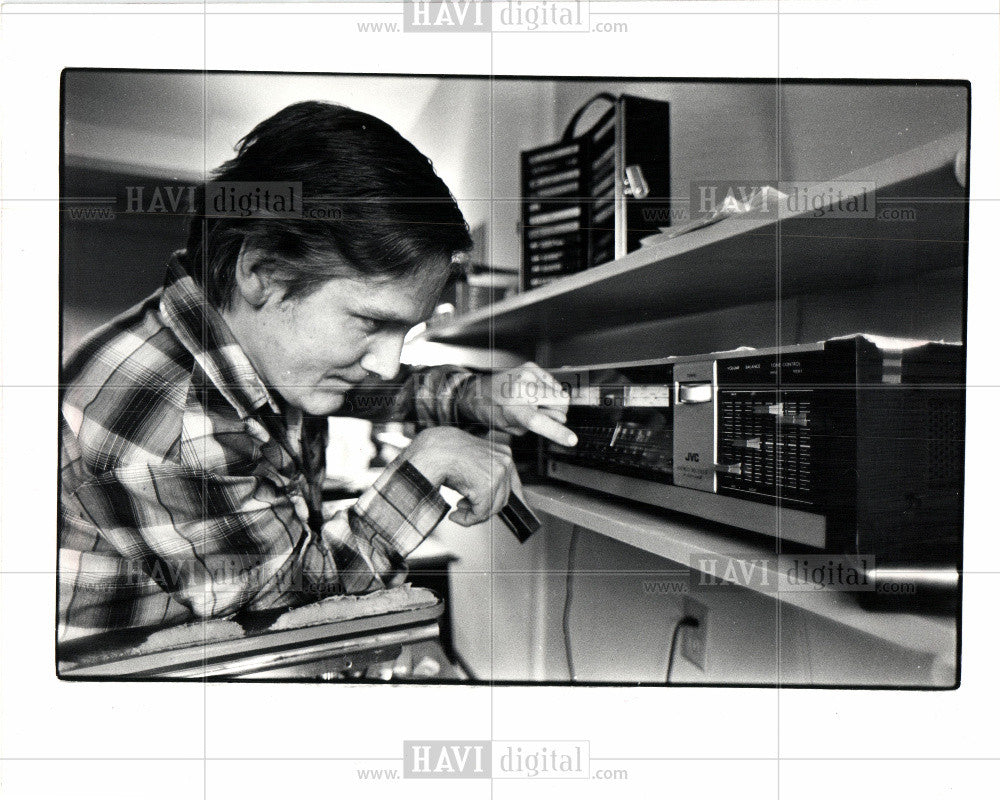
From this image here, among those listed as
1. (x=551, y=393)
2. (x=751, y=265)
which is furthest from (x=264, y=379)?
(x=751, y=265)

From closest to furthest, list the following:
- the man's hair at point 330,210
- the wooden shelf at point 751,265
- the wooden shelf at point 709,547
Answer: the wooden shelf at point 709,547 < the wooden shelf at point 751,265 < the man's hair at point 330,210

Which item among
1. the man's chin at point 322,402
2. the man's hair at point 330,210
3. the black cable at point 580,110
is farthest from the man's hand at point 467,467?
the black cable at point 580,110

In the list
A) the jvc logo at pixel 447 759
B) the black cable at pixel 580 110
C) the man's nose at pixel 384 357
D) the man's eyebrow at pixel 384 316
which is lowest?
the jvc logo at pixel 447 759

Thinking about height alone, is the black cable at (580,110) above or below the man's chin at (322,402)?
above

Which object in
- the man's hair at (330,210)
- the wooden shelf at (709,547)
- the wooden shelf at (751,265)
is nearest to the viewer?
the wooden shelf at (709,547)

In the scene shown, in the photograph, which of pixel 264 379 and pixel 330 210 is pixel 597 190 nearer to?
pixel 330 210

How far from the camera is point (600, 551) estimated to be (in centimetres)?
114

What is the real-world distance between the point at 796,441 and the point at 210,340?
0.84 meters

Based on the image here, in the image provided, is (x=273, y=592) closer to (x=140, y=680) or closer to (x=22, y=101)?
(x=140, y=680)

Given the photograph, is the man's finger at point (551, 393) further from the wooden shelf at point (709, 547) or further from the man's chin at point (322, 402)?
the man's chin at point (322, 402)

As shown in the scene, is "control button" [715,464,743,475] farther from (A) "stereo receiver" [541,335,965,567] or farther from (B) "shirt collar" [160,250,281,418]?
(B) "shirt collar" [160,250,281,418]

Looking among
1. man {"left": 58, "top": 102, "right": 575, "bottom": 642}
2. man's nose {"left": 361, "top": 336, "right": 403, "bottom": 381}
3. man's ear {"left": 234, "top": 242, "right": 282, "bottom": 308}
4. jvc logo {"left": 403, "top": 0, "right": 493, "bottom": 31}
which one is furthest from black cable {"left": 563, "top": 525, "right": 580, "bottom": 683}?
jvc logo {"left": 403, "top": 0, "right": 493, "bottom": 31}

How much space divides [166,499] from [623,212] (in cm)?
83

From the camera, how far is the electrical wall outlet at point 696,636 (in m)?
1.12
